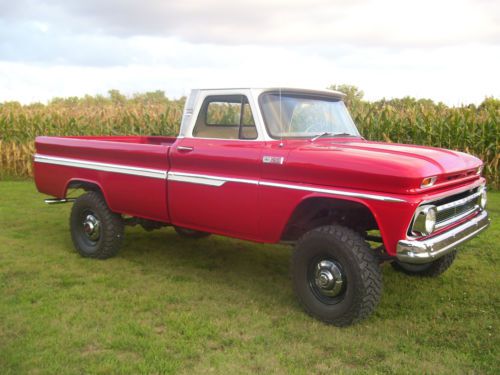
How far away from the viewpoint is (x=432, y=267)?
17.1 feet

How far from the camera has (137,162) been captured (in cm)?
538

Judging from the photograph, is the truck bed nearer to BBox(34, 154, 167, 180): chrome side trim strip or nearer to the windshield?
BBox(34, 154, 167, 180): chrome side trim strip

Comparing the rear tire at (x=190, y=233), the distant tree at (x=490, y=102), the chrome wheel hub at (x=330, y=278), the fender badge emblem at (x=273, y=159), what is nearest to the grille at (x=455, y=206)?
the chrome wheel hub at (x=330, y=278)

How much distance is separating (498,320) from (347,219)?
1470 mm

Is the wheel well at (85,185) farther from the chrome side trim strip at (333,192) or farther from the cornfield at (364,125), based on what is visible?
the cornfield at (364,125)

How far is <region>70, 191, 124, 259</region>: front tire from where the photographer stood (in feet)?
19.1

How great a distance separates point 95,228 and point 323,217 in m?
2.86

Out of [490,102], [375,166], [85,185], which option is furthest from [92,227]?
[490,102]

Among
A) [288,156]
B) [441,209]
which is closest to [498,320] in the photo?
[441,209]

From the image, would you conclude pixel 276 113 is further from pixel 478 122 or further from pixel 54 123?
pixel 54 123

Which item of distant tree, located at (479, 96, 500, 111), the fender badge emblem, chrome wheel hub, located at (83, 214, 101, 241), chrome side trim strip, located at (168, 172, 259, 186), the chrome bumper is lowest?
chrome wheel hub, located at (83, 214, 101, 241)

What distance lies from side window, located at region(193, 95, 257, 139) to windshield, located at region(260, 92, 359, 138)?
0.19 meters

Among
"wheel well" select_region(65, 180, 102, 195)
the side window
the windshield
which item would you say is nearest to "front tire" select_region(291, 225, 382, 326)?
the windshield

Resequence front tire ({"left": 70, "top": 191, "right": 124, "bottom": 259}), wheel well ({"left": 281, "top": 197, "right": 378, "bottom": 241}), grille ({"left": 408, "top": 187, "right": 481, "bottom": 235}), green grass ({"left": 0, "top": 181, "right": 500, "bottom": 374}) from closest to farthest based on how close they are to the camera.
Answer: green grass ({"left": 0, "top": 181, "right": 500, "bottom": 374}), grille ({"left": 408, "top": 187, "right": 481, "bottom": 235}), wheel well ({"left": 281, "top": 197, "right": 378, "bottom": 241}), front tire ({"left": 70, "top": 191, "right": 124, "bottom": 259})
